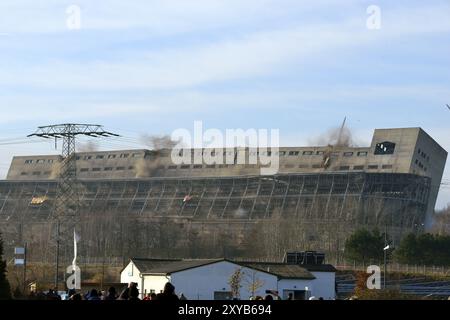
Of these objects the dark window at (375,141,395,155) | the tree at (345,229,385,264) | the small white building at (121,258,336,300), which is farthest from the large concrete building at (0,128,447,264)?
the small white building at (121,258,336,300)

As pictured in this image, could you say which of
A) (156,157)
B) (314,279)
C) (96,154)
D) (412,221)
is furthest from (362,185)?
(314,279)

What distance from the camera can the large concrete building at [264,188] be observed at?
120562 mm

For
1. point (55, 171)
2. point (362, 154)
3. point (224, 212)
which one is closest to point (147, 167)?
point (55, 171)

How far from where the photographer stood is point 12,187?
142875 millimetres

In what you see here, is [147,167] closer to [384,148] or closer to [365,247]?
[384,148]

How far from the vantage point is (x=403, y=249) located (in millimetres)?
94375

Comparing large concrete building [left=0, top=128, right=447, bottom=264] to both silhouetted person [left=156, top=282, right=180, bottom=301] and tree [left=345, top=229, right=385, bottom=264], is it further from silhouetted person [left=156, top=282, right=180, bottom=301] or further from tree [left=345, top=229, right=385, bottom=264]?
Result: silhouetted person [left=156, top=282, right=180, bottom=301]

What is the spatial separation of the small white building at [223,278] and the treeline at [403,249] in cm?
2052

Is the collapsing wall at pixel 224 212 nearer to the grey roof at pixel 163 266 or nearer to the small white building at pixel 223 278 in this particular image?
the small white building at pixel 223 278

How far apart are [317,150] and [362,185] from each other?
19.6 meters

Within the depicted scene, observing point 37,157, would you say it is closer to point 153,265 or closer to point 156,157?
point 156,157

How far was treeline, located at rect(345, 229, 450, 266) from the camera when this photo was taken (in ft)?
297

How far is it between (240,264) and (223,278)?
1841 millimetres

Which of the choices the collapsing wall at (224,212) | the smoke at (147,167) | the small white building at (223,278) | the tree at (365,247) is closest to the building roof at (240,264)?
the small white building at (223,278)
